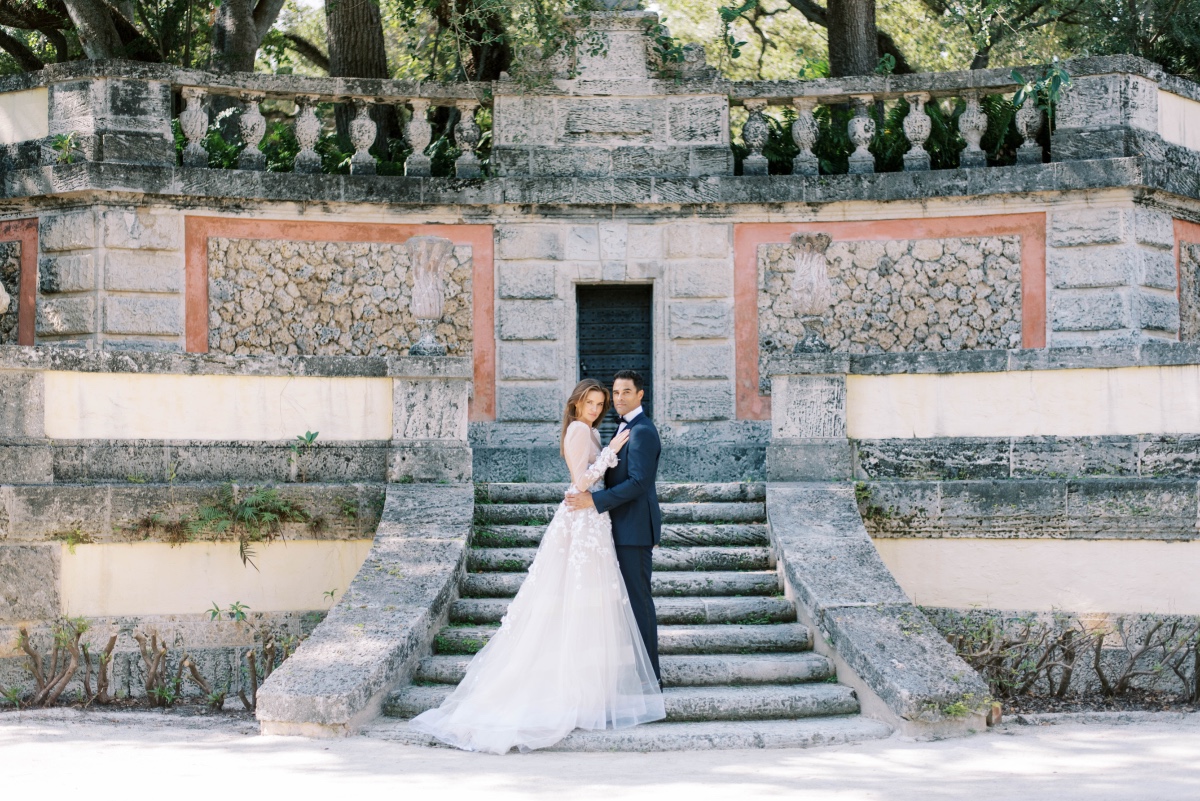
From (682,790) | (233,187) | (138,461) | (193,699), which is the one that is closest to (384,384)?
(138,461)

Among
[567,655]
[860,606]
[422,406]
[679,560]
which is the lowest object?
[567,655]

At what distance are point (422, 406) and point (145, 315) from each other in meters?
3.44

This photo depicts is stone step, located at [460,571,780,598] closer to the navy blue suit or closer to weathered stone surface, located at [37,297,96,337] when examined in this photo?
the navy blue suit

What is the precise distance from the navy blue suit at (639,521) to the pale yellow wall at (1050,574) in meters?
2.42

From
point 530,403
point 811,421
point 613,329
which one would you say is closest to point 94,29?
point 530,403

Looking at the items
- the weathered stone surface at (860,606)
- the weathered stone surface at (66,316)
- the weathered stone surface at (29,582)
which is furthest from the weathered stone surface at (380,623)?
the weathered stone surface at (66,316)

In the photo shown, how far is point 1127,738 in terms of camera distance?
6586 millimetres

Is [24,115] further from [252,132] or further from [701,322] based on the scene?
[701,322]

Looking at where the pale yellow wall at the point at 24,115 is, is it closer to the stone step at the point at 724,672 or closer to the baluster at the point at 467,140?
the baluster at the point at 467,140

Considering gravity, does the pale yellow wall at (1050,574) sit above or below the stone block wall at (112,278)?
below

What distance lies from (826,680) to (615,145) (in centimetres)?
587

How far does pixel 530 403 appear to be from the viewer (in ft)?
38.2

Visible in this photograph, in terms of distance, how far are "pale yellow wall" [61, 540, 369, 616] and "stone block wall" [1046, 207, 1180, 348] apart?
6127 mm

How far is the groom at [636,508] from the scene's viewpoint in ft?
22.4
